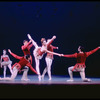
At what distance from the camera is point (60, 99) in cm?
527

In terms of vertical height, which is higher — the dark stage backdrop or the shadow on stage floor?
the dark stage backdrop

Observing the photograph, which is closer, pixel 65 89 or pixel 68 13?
pixel 65 89

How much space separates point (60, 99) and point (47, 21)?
4.94 meters

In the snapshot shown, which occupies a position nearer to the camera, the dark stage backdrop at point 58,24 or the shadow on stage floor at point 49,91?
the shadow on stage floor at point 49,91

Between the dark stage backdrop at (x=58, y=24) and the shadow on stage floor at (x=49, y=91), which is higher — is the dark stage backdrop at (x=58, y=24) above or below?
above

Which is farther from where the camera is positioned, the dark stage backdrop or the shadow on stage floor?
the dark stage backdrop

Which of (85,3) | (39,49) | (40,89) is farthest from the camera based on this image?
(85,3)

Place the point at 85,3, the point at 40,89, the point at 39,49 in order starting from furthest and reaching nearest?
the point at 85,3
the point at 39,49
the point at 40,89

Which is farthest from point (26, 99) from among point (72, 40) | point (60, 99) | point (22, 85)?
point (72, 40)

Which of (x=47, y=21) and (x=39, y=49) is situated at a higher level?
(x=47, y=21)

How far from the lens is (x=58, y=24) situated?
946cm

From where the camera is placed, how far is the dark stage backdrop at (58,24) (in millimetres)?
9258

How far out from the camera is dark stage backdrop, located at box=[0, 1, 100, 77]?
364 inches

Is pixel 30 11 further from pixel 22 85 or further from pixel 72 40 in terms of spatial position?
pixel 22 85
